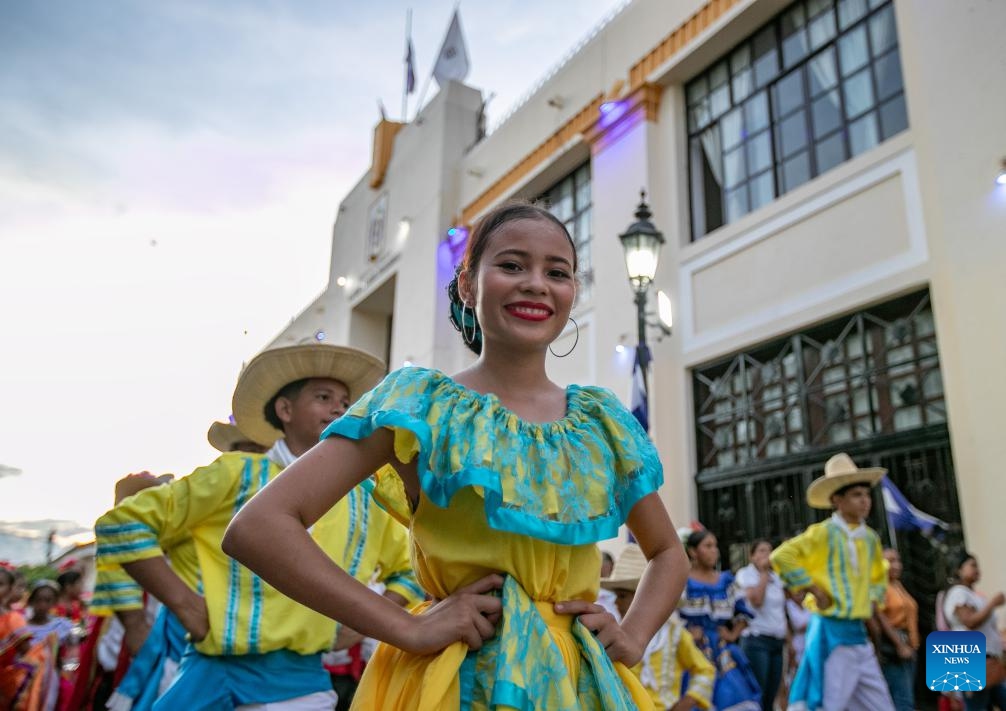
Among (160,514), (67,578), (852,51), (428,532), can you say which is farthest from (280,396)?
(852,51)

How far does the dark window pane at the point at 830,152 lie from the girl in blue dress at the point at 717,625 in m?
5.35

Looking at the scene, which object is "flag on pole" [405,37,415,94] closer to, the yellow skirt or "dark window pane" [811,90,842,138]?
"dark window pane" [811,90,842,138]

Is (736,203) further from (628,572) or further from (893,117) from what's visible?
(628,572)

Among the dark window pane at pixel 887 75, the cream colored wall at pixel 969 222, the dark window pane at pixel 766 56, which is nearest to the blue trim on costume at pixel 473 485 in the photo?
the cream colored wall at pixel 969 222

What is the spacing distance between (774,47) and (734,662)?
8239 millimetres

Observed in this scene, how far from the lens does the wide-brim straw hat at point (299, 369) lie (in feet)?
10.9

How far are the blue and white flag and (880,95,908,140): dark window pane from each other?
392 cm

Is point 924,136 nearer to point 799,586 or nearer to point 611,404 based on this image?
point 799,586

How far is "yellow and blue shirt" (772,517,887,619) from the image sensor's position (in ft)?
20.6

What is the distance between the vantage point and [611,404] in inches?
70.7

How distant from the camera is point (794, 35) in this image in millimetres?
10812

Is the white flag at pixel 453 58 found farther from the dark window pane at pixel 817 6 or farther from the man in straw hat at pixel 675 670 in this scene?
the man in straw hat at pixel 675 670

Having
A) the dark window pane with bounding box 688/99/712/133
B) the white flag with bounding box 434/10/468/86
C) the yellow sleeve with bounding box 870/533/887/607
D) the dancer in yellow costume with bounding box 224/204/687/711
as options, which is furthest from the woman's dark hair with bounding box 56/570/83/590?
the white flag with bounding box 434/10/468/86

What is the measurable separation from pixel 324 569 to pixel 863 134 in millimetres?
9768
